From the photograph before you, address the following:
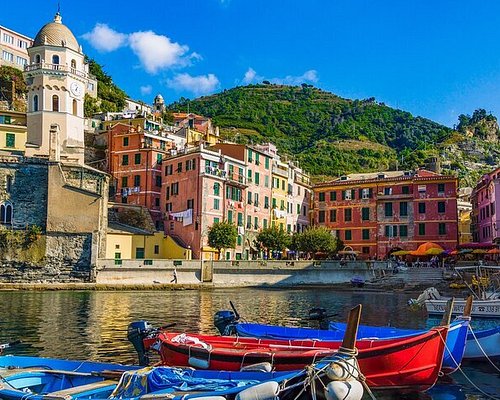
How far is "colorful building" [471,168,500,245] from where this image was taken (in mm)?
63719

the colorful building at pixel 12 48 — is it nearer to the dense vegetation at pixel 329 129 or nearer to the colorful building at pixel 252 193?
the colorful building at pixel 252 193

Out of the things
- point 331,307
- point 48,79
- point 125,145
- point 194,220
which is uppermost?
point 48,79

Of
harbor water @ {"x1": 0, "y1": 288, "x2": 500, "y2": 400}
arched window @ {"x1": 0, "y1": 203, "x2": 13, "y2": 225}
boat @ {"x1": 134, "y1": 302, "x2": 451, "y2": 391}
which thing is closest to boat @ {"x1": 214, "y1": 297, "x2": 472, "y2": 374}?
harbor water @ {"x1": 0, "y1": 288, "x2": 500, "y2": 400}

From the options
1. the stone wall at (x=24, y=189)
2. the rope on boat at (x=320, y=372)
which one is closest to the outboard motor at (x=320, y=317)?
the rope on boat at (x=320, y=372)

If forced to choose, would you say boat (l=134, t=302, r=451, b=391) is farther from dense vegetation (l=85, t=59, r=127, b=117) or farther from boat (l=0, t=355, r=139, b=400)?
dense vegetation (l=85, t=59, r=127, b=117)

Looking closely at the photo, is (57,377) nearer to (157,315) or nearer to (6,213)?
(157,315)

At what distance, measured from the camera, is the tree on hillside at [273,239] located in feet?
215

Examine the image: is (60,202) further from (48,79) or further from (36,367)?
(36,367)

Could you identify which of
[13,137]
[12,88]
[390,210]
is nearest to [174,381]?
[13,137]

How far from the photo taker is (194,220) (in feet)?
203

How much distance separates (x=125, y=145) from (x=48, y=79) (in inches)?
525

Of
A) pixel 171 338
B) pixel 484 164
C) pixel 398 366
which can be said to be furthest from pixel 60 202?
pixel 484 164

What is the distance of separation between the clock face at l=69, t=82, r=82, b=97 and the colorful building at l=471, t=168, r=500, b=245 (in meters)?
48.9

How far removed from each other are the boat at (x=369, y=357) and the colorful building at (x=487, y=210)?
50028 millimetres
